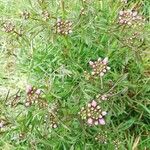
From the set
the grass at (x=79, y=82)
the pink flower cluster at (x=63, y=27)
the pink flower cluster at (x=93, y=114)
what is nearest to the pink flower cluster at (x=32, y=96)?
the grass at (x=79, y=82)

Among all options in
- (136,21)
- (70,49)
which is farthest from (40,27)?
(136,21)

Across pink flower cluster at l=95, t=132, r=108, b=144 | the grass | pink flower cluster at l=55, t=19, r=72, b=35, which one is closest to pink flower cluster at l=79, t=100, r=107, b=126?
the grass

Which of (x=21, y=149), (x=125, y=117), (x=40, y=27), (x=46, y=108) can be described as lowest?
(x=21, y=149)

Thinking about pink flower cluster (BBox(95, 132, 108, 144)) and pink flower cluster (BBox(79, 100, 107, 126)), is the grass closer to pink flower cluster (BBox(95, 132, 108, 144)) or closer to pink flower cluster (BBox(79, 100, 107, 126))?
pink flower cluster (BBox(95, 132, 108, 144))

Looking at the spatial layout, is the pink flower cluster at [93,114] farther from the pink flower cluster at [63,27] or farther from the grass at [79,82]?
the pink flower cluster at [63,27]

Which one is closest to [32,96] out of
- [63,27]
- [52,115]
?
[52,115]

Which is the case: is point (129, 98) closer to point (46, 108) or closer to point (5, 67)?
point (46, 108)

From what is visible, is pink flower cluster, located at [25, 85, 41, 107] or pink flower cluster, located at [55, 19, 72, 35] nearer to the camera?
pink flower cluster, located at [25, 85, 41, 107]

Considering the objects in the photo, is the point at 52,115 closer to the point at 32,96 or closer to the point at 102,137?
the point at 32,96
